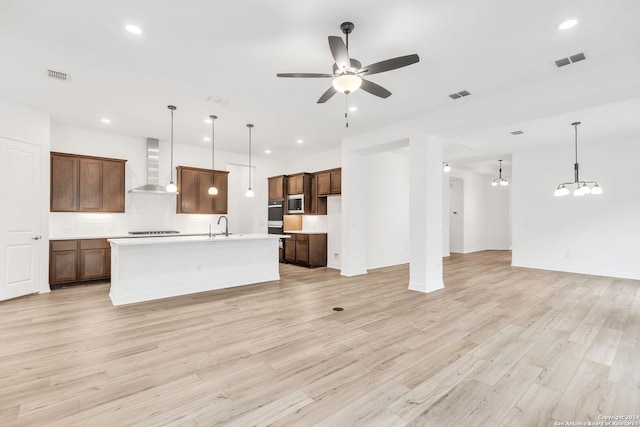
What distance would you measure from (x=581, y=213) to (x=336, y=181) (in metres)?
5.65

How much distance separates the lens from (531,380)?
7.63ft

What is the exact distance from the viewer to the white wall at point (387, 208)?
24.6 feet

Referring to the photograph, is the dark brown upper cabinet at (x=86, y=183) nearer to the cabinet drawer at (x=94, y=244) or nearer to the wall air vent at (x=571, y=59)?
the cabinet drawer at (x=94, y=244)

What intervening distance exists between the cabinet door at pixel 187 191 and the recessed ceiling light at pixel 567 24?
6.96 m

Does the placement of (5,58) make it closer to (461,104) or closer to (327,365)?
(327,365)

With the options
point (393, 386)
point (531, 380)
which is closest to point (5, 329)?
point (393, 386)

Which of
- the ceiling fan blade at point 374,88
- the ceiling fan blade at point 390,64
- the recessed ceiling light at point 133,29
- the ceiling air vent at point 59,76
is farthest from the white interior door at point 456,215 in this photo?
the ceiling air vent at point 59,76

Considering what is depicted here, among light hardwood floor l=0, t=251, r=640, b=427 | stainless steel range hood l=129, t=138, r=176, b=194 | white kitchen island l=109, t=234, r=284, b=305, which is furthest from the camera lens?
stainless steel range hood l=129, t=138, r=176, b=194

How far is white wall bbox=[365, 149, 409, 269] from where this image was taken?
750 centimetres

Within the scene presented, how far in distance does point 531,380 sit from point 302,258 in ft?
18.9

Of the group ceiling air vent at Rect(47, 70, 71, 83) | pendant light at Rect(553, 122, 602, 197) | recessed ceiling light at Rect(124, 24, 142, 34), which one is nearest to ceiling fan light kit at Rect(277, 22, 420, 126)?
recessed ceiling light at Rect(124, 24, 142, 34)

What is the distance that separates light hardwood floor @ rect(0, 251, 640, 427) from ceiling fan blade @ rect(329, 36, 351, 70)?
2639mm

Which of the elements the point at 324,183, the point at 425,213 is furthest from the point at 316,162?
the point at 425,213

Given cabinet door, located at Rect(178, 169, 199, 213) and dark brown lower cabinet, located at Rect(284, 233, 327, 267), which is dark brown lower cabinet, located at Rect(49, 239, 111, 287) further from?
dark brown lower cabinet, located at Rect(284, 233, 327, 267)
